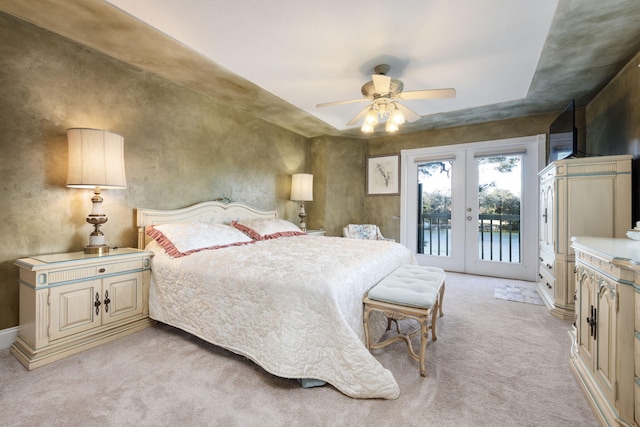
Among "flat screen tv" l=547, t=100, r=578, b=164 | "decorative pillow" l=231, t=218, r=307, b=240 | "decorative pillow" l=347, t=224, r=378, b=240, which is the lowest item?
"decorative pillow" l=347, t=224, r=378, b=240

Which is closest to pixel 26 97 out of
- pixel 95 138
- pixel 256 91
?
pixel 95 138

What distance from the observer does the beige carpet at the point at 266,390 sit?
1408 millimetres

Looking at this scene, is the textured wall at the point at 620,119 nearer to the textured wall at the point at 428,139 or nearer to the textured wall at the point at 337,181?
the textured wall at the point at 428,139

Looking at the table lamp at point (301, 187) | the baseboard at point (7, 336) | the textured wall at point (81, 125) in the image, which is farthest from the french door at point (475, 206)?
the baseboard at point (7, 336)

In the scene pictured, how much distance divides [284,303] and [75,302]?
165 cm

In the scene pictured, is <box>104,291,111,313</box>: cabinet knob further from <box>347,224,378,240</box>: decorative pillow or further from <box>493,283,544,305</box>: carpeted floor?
<box>493,283,544,305</box>: carpeted floor

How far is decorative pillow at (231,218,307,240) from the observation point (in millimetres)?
3320

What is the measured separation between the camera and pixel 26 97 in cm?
214

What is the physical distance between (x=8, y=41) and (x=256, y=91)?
6.48 feet

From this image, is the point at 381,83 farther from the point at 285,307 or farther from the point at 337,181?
the point at 337,181

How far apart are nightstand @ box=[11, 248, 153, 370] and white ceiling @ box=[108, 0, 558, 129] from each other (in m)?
1.86

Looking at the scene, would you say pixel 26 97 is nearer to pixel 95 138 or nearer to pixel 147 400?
pixel 95 138

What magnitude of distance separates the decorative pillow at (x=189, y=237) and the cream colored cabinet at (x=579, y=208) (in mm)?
3237

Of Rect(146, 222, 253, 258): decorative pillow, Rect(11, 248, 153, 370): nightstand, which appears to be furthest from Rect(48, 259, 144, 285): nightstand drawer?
Rect(146, 222, 253, 258): decorative pillow
